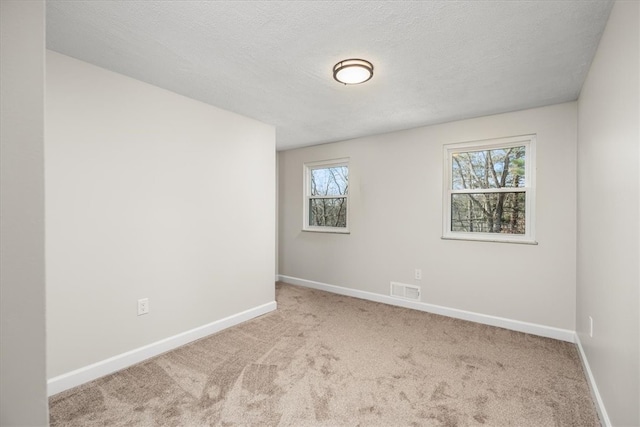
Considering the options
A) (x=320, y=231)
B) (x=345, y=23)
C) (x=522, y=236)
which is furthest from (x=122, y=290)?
(x=522, y=236)

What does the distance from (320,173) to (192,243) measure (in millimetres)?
2532

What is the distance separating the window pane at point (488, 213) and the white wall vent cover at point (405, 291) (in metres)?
0.89

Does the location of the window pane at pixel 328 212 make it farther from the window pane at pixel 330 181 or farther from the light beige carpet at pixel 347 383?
the light beige carpet at pixel 347 383

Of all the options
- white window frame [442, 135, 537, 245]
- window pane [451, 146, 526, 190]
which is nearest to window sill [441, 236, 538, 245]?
white window frame [442, 135, 537, 245]

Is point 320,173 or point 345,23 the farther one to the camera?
point 320,173

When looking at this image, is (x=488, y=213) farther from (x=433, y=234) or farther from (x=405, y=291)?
(x=405, y=291)

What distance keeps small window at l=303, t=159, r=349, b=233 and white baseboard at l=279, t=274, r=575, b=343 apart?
882 mm

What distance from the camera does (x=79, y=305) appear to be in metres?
2.16

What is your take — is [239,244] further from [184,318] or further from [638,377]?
[638,377]

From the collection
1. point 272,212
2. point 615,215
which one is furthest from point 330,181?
point 615,215

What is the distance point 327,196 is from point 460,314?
2.42 meters

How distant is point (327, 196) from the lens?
477cm

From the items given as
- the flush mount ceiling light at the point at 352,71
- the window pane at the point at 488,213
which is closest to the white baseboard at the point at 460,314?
the window pane at the point at 488,213

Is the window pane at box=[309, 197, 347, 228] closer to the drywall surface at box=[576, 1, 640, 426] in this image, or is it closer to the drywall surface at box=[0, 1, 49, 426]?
the drywall surface at box=[576, 1, 640, 426]
